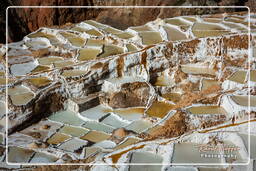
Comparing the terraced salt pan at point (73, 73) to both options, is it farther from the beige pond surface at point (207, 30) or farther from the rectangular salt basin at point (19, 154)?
the beige pond surface at point (207, 30)

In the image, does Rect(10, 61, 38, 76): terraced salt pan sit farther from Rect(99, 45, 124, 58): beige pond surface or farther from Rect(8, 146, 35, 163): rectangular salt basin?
Rect(8, 146, 35, 163): rectangular salt basin

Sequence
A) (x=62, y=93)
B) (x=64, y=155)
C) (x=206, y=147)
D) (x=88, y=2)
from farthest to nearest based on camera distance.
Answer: (x=88, y=2), (x=62, y=93), (x=64, y=155), (x=206, y=147)

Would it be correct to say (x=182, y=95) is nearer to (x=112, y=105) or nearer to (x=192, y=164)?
(x=112, y=105)

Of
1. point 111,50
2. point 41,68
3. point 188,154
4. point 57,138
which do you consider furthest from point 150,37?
point 188,154

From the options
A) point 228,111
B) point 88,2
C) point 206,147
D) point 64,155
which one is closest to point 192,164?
point 206,147

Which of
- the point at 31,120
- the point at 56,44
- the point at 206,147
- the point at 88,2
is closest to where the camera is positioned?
the point at 206,147

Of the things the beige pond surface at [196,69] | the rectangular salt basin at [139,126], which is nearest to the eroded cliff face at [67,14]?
the beige pond surface at [196,69]
